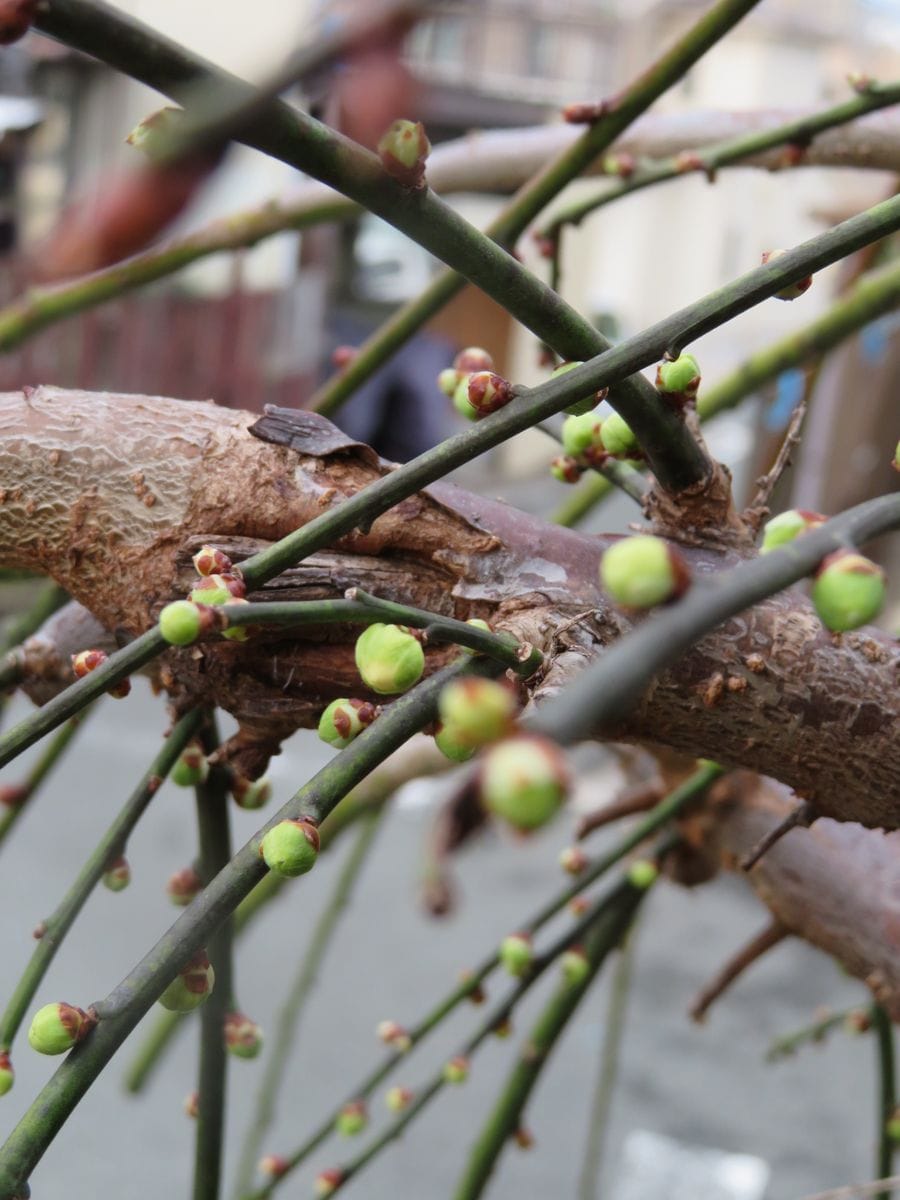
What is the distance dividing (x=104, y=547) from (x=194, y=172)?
0.78 feet

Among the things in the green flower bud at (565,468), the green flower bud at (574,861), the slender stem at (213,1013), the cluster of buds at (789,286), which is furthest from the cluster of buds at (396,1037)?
the cluster of buds at (789,286)

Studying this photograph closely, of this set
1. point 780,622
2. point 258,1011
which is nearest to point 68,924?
point 780,622

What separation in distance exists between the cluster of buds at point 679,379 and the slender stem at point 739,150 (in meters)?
0.28

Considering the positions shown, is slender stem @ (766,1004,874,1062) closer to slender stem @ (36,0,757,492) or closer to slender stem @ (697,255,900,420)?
slender stem @ (697,255,900,420)

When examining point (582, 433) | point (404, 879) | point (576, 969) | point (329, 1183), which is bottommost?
point (329, 1183)

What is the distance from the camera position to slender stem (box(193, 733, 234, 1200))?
0.40 m

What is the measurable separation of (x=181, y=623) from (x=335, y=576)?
120mm

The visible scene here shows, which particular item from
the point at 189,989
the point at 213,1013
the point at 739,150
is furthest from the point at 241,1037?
the point at 739,150

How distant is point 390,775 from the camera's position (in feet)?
2.95

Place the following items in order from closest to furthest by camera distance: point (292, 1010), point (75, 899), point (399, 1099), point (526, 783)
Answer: point (526, 783) → point (75, 899) → point (399, 1099) → point (292, 1010)

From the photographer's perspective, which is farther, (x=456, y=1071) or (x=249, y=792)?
(x=456, y=1071)

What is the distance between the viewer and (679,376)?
1.09 feet

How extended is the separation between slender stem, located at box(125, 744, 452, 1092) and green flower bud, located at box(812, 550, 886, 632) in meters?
0.54

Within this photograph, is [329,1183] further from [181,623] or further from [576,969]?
[181,623]
